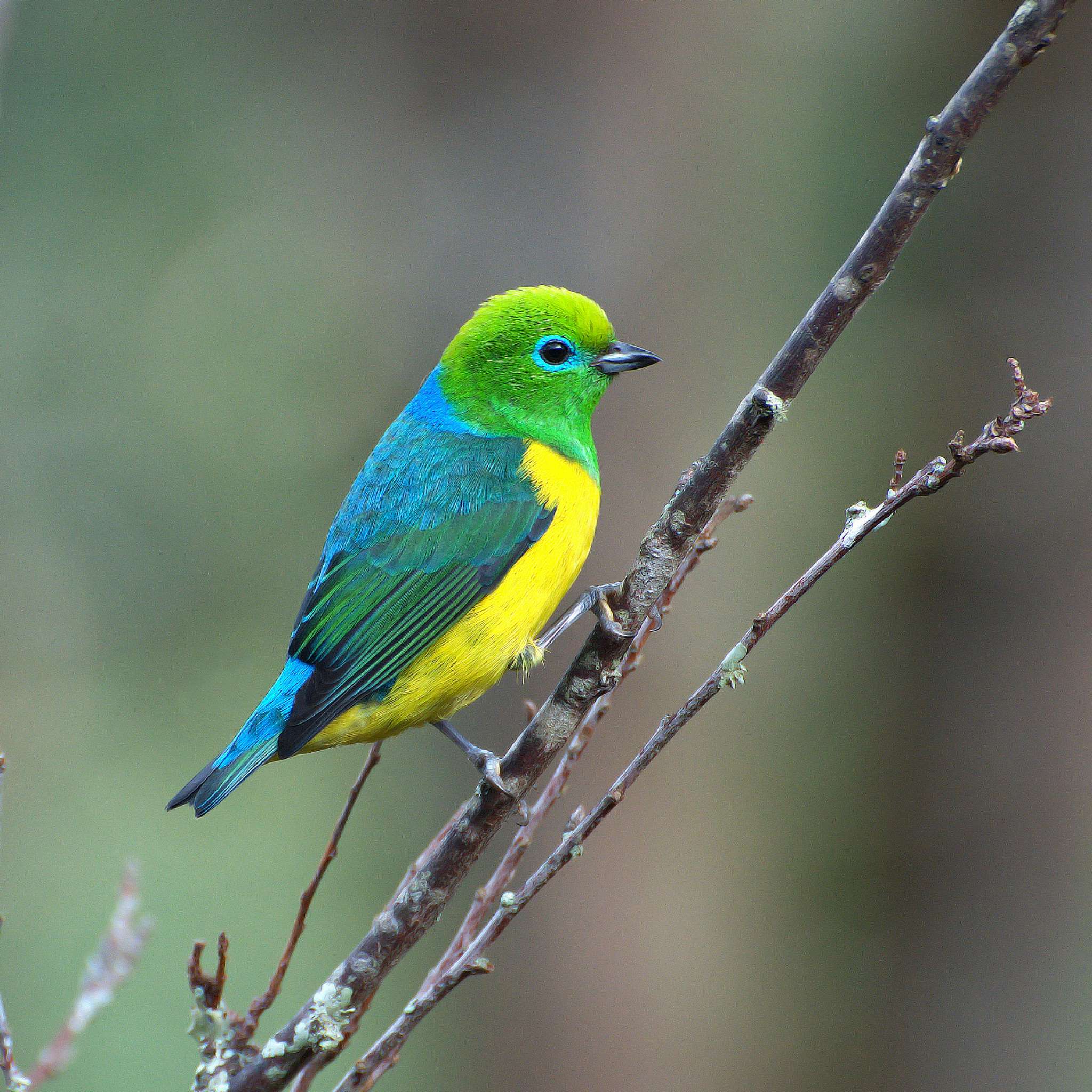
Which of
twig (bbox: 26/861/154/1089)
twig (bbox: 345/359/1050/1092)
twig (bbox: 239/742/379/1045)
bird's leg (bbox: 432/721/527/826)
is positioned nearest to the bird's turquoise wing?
bird's leg (bbox: 432/721/527/826)

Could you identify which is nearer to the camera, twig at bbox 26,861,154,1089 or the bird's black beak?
twig at bbox 26,861,154,1089

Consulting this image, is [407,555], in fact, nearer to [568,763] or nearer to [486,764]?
[486,764]

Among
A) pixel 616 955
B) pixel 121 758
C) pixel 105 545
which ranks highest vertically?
pixel 105 545

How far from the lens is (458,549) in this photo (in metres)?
3.10

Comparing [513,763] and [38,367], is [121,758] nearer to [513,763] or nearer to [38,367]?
[38,367]

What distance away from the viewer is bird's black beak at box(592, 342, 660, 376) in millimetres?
3416

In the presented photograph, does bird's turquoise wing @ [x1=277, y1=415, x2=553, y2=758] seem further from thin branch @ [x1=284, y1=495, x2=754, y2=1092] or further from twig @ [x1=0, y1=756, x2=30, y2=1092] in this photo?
twig @ [x1=0, y1=756, x2=30, y2=1092]

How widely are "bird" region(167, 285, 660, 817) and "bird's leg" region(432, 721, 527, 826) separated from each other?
0.01 meters

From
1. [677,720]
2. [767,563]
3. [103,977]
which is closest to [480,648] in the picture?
[677,720]

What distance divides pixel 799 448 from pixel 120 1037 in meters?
7.09

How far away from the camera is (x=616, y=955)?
4715 millimetres

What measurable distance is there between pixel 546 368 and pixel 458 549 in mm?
732

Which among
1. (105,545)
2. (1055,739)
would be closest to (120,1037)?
(105,545)

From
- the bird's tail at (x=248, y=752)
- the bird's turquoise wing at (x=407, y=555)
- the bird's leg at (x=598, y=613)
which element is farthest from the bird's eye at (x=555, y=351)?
the bird's tail at (x=248, y=752)
